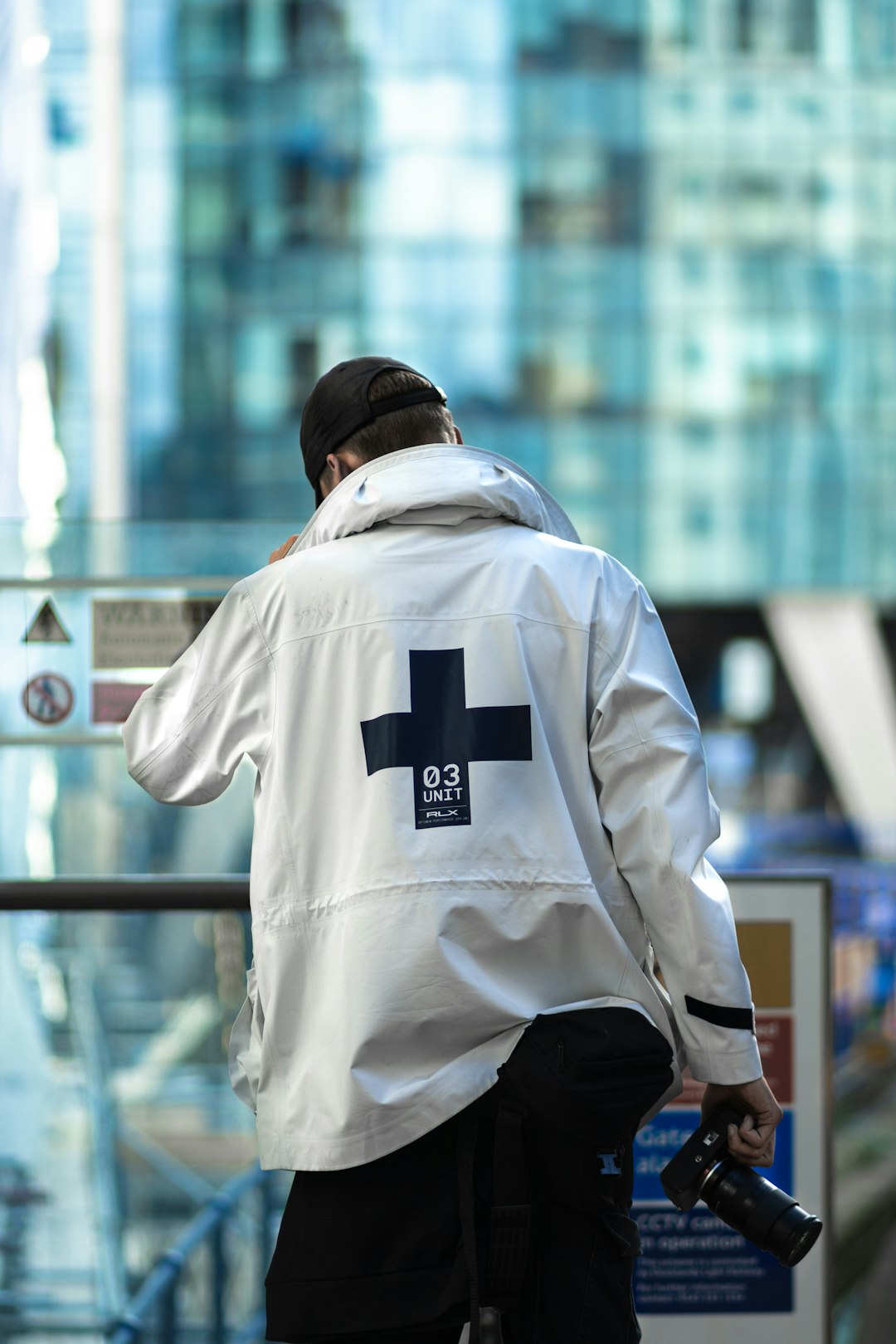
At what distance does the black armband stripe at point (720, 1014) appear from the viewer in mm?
2115

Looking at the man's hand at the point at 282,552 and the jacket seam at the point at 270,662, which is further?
the man's hand at the point at 282,552

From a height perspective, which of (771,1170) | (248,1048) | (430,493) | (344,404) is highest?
(344,404)

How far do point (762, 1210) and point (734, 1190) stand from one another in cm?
4

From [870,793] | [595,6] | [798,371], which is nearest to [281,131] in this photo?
[595,6]

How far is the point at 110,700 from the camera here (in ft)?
10.9

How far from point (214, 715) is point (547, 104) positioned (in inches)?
1417

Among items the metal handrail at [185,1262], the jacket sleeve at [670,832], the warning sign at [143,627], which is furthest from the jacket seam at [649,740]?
the metal handrail at [185,1262]

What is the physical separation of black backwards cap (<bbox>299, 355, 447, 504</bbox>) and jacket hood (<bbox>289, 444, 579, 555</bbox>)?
77 mm

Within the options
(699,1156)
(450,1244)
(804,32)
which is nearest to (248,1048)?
(450,1244)

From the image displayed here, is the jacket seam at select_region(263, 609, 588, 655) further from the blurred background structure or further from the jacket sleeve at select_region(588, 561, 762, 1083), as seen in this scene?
the blurred background structure

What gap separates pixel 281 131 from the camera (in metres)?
34.9

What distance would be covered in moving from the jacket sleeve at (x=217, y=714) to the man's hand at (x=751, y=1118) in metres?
0.78

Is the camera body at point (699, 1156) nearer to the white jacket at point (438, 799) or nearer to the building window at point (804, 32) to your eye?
the white jacket at point (438, 799)

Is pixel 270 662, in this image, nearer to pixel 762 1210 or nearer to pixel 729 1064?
Answer: pixel 729 1064
